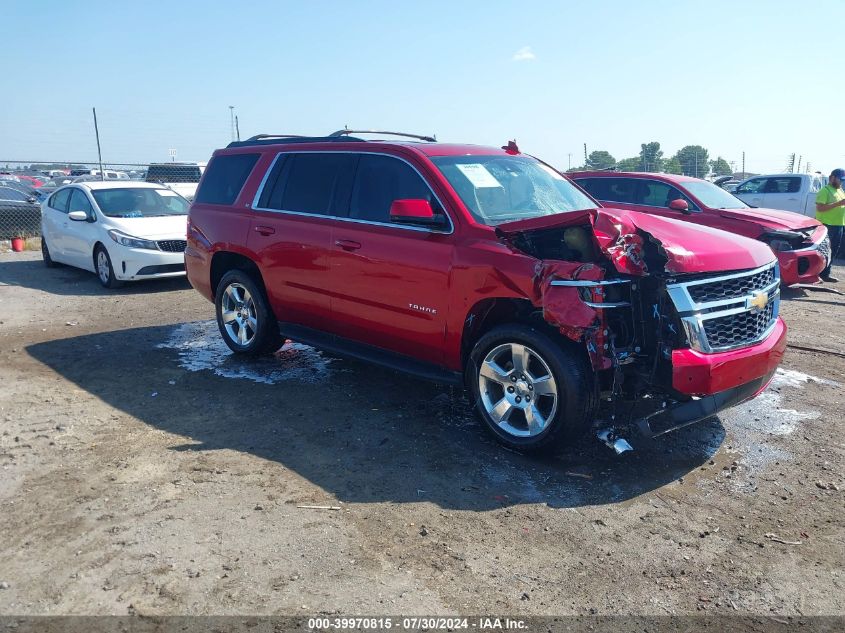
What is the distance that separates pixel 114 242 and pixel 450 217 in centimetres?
750

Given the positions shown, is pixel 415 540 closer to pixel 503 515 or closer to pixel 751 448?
pixel 503 515

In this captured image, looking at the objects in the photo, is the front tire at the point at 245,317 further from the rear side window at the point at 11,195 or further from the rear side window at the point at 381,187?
the rear side window at the point at 11,195

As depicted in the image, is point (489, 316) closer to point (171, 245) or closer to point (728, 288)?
point (728, 288)

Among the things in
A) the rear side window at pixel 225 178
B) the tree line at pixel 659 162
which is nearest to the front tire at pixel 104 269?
the rear side window at pixel 225 178

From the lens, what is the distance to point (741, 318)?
450cm

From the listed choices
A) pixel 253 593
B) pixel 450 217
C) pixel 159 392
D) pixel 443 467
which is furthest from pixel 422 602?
pixel 159 392

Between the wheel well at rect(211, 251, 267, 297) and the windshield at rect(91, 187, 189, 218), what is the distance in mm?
4919

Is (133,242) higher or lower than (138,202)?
lower

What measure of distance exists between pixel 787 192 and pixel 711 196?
7266 mm

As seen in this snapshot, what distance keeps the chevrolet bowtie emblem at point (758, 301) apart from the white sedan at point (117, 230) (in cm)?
837

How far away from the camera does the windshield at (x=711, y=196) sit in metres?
10.4

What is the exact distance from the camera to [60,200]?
12.3 m

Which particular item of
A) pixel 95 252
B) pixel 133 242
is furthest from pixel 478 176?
pixel 95 252

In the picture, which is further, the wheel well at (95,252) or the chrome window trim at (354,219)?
the wheel well at (95,252)
